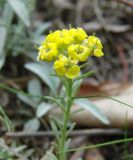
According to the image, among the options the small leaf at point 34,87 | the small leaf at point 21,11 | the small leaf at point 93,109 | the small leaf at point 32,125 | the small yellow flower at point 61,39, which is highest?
the small leaf at point 21,11

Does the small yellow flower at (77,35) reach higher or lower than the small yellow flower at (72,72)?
higher

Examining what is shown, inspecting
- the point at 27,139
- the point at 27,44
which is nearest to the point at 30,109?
the point at 27,139

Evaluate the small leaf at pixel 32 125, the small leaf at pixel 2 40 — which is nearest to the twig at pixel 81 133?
the small leaf at pixel 32 125

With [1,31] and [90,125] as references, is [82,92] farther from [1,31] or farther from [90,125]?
[1,31]

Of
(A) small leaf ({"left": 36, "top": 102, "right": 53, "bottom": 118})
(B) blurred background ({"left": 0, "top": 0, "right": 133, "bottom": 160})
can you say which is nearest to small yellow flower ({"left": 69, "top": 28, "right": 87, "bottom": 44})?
(B) blurred background ({"left": 0, "top": 0, "right": 133, "bottom": 160})

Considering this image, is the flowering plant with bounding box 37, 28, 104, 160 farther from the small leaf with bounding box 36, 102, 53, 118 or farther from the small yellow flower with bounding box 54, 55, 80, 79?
the small leaf with bounding box 36, 102, 53, 118

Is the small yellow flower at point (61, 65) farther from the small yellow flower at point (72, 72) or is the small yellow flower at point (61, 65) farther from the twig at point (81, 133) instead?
the twig at point (81, 133)

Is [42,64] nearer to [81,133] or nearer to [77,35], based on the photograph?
[81,133]
